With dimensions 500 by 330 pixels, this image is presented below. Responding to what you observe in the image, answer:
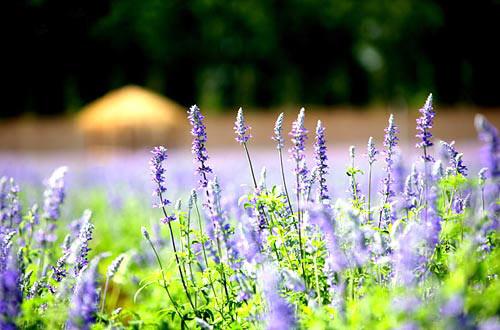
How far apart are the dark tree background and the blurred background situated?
5 centimetres

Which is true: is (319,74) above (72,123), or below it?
above

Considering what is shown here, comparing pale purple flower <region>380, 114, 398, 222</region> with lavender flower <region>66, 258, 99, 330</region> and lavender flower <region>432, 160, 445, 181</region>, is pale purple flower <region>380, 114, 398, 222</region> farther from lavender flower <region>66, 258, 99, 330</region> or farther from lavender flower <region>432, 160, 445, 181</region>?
lavender flower <region>66, 258, 99, 330</region>

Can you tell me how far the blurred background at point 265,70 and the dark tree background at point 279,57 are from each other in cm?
5

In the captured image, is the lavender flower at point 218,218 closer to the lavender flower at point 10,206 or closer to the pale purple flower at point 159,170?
the pale purple flower at point 159,170

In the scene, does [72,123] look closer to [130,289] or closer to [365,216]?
[130,289]

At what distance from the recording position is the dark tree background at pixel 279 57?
28578 mm

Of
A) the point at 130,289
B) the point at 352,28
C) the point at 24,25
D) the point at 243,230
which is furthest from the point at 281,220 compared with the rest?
the point at 352,28

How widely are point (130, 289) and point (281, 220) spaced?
2.59 meters

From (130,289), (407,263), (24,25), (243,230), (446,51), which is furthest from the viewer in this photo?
(446,51)

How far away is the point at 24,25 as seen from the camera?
12.4 meters

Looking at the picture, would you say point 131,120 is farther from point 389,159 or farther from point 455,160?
point 455,160

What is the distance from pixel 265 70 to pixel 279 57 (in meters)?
0.97

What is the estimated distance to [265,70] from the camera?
3064 cm


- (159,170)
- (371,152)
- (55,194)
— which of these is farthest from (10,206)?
(371,152)
